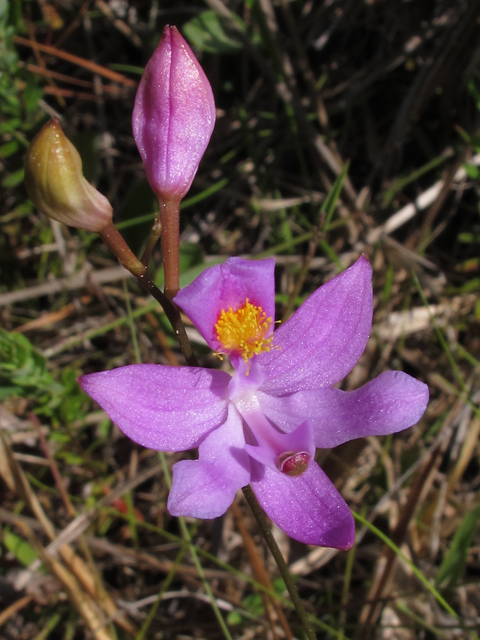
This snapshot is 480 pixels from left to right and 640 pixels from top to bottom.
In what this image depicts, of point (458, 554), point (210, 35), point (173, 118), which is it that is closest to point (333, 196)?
point (173, 118)

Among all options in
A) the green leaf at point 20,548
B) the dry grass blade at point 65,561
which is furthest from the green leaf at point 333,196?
the green leaf at point 20,548

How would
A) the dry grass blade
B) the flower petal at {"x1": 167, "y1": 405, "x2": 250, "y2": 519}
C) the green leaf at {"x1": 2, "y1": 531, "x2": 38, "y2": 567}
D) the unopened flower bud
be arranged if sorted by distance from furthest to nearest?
the green leaf at {"x1": 2, "y1": 531, "x2": 38, "y2": 567} → the dry grass blade → the flower petal at {"x1": 167, "y1": 405, "x2": 250, "y2": 519} → the unopened flower bud

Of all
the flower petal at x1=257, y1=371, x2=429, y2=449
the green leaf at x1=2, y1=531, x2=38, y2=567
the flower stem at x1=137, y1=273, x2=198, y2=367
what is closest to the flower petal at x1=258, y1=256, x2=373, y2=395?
the flower petal at x1=257, y1=371, x2=429, y2=449

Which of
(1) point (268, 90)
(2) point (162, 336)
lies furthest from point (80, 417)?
(1) point (268, 90)

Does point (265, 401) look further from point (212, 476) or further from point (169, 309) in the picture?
point (169, 309)

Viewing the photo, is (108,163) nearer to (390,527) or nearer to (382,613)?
(390,527)

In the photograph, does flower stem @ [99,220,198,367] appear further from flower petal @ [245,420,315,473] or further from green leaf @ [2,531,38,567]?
green leaf @ [2,531,38,567]

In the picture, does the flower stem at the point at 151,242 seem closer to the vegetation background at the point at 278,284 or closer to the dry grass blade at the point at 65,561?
the vegetation background at the point at 278,284
